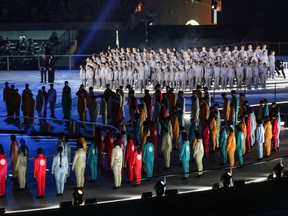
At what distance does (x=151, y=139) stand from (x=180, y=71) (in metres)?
10.3

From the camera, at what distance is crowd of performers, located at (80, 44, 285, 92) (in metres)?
32.3

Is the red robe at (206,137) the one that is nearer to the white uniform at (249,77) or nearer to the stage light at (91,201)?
the stage light at (91,201)

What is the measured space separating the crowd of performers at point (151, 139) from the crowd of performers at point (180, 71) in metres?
4.67

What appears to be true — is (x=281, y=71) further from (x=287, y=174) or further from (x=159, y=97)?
(x=287, y=174)

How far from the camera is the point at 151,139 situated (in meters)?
22.1

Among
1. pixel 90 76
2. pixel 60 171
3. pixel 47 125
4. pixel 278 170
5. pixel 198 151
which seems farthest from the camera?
pixel 90 76

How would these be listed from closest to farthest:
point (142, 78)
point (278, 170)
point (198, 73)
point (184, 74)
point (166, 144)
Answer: point (278, 170) → point (166, 144) → point (184, 74) → point (198, 73) → point (142, 78)

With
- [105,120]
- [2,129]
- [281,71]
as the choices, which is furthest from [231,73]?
[2,129]

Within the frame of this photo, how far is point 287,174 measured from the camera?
21078 millimetres

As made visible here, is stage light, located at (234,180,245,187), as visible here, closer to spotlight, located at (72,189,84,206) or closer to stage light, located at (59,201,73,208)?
spotlight, located at (72,189,84,206)

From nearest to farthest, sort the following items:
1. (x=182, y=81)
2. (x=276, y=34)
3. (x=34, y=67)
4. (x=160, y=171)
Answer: (x=160, y=171) → (x=182, y=81) → (x=34, y=67) → (x=276, y=34)

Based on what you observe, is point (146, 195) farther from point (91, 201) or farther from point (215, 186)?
point (215, 186)

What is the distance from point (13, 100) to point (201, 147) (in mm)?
8648

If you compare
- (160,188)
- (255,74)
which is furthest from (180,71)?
(160,188)
